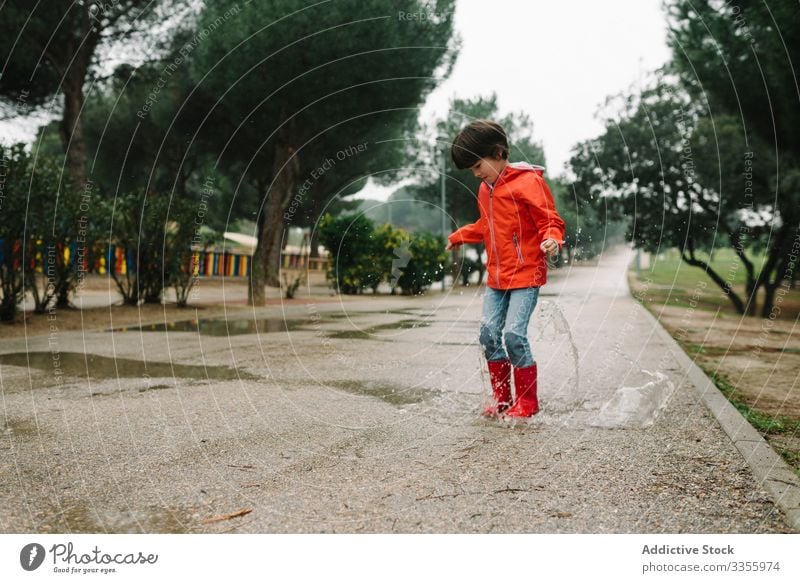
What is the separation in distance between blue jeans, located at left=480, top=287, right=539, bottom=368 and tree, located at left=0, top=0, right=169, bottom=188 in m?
13.0

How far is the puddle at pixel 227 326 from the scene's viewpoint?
1046cm

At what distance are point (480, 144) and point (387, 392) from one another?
2188 mm

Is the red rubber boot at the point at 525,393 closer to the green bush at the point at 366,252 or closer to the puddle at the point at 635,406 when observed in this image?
the puddle at the point at 635,406

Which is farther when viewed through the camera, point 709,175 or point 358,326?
point 709,175

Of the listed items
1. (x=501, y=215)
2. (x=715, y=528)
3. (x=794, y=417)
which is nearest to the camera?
(x=715, y=528)

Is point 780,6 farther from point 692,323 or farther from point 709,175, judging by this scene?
point 709,175

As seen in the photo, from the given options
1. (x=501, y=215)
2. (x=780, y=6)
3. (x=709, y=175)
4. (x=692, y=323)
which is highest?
(x=780, y=6)

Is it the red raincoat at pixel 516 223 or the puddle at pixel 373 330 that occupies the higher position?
the red raincoat at pixel 516 223

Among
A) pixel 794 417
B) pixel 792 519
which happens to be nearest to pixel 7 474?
pixel 792 519

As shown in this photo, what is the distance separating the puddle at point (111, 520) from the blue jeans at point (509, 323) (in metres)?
2.22

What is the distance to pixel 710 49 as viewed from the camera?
1197 cm

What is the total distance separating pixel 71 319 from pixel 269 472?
8948 millimetres

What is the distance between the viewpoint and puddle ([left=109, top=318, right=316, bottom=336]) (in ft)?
34.3

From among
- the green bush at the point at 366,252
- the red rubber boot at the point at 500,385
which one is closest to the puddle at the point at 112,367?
the red rubber boot at the point at 500,385
